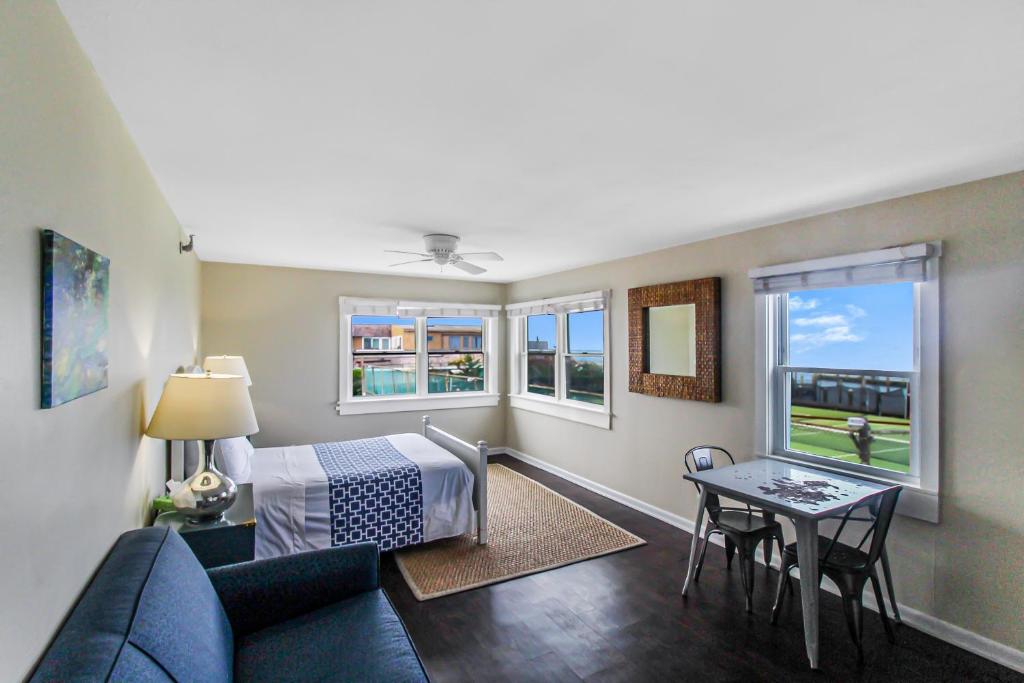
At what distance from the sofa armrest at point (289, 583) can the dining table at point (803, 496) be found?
189 cm

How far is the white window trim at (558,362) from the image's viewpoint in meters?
4.88

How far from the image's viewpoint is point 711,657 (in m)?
2.42

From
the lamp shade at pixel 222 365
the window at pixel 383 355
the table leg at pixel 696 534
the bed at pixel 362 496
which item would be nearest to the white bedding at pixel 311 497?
the bed at pixel 362 496

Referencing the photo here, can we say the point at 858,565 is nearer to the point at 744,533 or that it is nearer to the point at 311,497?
the point at 744,533

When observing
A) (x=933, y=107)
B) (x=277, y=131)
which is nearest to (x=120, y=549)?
(x=277, y=131)

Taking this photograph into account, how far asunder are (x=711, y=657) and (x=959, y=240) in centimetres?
244

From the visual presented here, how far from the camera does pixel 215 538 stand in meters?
2.20

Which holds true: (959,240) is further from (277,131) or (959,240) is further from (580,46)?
(277,131)

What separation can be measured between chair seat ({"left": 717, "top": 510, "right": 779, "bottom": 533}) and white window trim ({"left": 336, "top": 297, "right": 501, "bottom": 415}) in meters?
3.66

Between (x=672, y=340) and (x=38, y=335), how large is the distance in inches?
153

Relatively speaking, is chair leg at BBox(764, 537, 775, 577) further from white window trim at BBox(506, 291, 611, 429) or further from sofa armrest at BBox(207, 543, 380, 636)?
sofa armrest at BBox(207, 543, 380, 636)

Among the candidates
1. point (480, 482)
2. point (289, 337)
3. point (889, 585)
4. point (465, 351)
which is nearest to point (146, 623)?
point (480, 482)

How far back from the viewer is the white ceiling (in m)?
1.26

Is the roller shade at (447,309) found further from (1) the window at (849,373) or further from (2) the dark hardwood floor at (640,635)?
(1) the window at (849,373)
